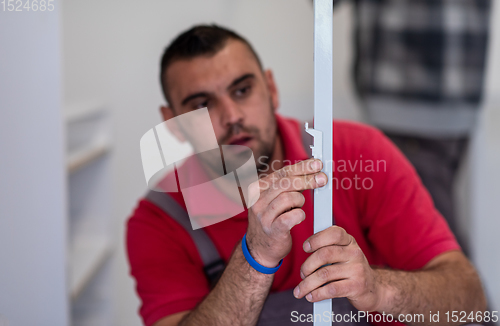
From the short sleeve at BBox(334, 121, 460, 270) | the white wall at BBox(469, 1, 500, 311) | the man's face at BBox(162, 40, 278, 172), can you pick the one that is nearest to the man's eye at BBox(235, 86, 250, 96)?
the man's face at BBox(162, 40, 278, 172)

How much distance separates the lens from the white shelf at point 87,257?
0.75 m

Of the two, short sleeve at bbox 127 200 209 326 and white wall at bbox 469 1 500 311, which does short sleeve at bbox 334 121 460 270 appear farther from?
white wall at bbox 469 1 500 311

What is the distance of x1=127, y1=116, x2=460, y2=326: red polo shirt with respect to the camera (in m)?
0.49

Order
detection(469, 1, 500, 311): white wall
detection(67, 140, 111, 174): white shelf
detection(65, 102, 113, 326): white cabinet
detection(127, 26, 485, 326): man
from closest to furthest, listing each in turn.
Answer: detection(127, 26, 485, 326): man < detection(67, 140, 111, 174): white shelf < detection(65, 102, 113, 326): white cabinet < detection(469, 1, 500, 311): white wall

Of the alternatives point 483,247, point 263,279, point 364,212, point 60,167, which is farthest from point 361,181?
point 483,247

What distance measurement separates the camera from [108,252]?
87cm

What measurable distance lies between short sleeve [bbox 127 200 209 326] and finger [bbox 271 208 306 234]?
183 millimetres

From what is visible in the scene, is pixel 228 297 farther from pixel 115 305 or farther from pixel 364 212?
pixel 115 305

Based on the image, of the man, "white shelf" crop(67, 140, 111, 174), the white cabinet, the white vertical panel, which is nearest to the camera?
the white vertical panel

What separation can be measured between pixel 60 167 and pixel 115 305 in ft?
1.34

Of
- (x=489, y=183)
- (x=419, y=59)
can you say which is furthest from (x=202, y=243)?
(x=489, y=183)

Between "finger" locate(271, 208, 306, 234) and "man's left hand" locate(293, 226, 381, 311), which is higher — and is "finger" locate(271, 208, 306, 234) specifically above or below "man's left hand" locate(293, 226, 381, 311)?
above

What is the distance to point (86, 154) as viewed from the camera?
794 mm

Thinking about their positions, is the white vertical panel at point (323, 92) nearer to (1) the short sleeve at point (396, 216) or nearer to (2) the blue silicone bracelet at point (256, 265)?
(2) the blue silicone bracelet at point (256, 265)
